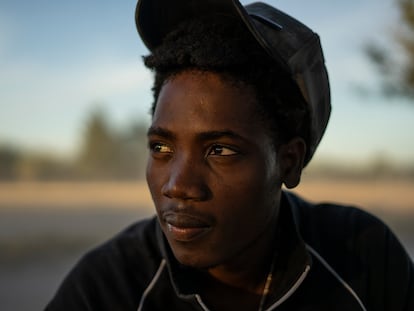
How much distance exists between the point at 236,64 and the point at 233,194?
16.8 inches

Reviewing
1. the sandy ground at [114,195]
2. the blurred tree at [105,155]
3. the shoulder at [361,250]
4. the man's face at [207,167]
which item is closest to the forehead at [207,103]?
the man's face at [207,167]

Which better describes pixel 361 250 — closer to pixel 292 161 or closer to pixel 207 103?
pixel 292 161

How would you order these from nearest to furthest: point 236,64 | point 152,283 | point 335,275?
point 236,64, point 152,283, point 335,275

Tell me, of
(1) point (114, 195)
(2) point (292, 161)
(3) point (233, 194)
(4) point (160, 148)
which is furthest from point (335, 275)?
(1) point (114, 195)

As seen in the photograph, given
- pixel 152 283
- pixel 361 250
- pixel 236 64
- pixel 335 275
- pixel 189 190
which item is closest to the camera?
pixel 189 190

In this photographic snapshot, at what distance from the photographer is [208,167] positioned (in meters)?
1.90

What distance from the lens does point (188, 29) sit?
6.83ft

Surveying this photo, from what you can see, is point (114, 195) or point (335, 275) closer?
point (335, 275)

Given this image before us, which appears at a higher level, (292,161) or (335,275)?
(292,161)

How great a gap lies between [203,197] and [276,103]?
45 centimetres

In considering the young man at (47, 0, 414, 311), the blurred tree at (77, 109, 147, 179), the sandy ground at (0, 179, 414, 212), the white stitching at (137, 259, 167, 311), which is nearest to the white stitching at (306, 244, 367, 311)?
the young man at (47, 0, 414, 311)

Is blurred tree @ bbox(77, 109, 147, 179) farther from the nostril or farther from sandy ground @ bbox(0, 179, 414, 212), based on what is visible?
the nostril

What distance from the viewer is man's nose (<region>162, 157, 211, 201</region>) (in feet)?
6.07

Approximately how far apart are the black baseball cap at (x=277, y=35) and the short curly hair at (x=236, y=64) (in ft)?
0.13
